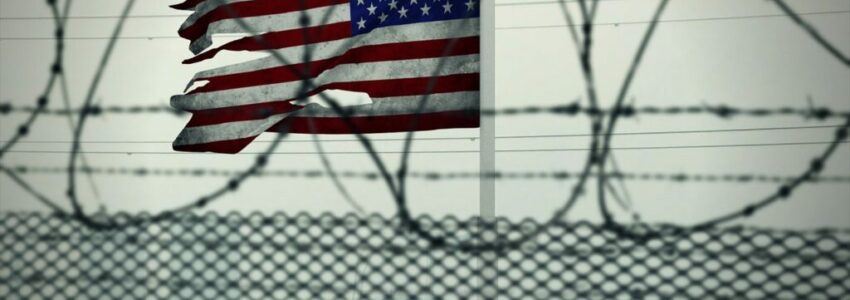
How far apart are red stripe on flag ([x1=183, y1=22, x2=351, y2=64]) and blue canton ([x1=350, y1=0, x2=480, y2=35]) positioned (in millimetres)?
34

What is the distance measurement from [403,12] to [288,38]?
0.25 m

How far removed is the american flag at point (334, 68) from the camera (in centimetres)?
162

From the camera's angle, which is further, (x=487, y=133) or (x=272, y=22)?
(x=272, y=22)

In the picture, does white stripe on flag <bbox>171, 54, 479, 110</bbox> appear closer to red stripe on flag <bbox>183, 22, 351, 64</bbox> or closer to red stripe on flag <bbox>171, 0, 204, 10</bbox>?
red stripe on flag <bbox>183, 22, 351, 64</bbox>

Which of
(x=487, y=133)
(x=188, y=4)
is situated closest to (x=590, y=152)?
(x=487, y=133)

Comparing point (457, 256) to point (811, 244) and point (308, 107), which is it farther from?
point (811, 244)

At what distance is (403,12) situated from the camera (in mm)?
1632

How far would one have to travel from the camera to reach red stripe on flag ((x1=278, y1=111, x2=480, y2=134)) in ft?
5.34

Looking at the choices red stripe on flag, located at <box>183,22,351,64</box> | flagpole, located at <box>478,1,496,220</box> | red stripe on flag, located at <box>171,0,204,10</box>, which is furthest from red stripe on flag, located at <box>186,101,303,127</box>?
flagpole, located at <box>478,1,496,220</box>

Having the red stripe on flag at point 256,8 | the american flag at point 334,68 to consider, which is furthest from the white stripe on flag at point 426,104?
the red stripe on flag at point 256,8

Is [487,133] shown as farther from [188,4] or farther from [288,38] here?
[188,4]

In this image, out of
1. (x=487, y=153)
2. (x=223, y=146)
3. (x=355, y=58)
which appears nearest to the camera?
(x=487, y=153)

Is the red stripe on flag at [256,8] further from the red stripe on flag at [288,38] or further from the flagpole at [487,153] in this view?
the flagpole at [487,153]

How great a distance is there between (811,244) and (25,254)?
1.58m
